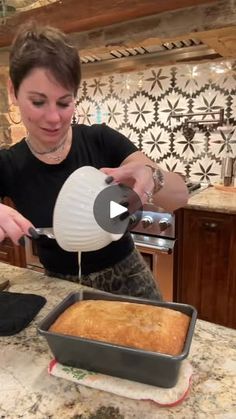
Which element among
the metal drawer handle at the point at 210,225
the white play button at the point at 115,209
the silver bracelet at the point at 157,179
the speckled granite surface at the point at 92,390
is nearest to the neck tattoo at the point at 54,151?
the silver bracelet at the point at 157,179

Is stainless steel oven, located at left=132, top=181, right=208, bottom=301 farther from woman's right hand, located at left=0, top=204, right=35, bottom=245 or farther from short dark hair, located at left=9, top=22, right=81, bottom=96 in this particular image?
woman's right hand, located at left=0, top=204, right=35, bottom=245

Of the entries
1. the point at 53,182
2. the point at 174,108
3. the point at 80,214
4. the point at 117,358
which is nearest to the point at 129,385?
the point at 117,358

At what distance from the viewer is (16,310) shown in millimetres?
762

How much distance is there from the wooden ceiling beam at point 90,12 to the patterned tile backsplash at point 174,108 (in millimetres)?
734

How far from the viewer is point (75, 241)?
0.63 meters

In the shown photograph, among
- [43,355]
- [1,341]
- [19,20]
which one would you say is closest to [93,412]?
[43,355]

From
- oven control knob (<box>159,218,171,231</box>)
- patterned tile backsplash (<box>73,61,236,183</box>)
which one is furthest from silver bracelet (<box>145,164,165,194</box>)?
patterned tile backsplash (<box>73,61,236,183</box>)

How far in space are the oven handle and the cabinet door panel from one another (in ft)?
0.27

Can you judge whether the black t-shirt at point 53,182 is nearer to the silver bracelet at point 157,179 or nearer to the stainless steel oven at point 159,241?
the silver bracelet at point 157,179

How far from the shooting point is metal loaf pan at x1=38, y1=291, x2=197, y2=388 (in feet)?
1.59

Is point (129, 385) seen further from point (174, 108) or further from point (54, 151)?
point (174, 108)

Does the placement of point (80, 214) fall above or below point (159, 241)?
above

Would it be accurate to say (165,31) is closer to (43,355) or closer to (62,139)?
(62,139)

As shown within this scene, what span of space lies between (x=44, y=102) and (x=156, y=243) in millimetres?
1276
